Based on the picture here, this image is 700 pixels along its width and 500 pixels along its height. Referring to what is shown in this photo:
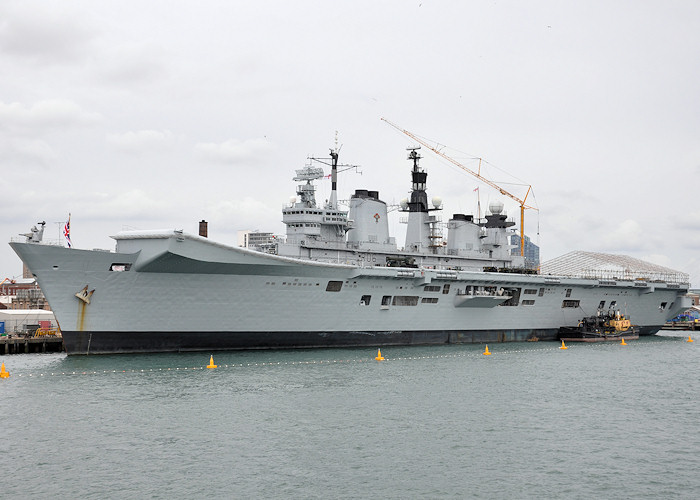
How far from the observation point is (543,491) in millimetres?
11352

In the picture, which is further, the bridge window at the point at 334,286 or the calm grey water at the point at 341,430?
the bridge window at the point at 334,286

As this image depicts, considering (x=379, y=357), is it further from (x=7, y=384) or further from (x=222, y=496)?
(x=222, y=496)

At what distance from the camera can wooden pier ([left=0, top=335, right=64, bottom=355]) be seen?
98.8 ft

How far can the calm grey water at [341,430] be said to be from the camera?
11.6m

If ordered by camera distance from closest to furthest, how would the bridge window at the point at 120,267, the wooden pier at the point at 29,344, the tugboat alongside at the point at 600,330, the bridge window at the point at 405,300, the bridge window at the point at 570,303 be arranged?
the bridge window at the point at 120,267 < the wooden pier at the point at 29,344 < the bridge window at the point at 405,300 < the tugboat alongside at the point at 600,330 < the bridge window at the point at 570,303

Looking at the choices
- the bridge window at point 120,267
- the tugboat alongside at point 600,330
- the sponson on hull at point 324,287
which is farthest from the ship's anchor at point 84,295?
the tugboat alongside at point 600,330

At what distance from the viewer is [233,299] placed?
26484 millimetres

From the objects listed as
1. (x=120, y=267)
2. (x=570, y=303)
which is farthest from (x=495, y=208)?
(x=120, y=267)

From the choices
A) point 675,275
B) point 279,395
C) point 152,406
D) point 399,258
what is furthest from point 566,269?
point 152,406

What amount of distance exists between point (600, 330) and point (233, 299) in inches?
848

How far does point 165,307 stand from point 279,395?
8.92 m

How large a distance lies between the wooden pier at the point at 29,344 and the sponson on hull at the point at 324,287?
6.77 m

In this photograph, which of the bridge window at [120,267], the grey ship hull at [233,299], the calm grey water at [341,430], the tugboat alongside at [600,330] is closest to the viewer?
the calm grey water at [341,430]

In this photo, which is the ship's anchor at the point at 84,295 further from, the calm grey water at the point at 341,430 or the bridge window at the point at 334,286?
the bridge window at the point at 334,286
